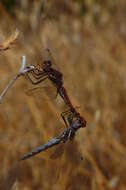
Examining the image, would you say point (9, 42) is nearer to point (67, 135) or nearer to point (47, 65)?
point (47, 65)

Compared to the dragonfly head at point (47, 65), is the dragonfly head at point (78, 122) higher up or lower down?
lower down

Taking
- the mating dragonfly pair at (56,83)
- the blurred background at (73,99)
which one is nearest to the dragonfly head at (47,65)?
the mating dragonfly pair at (56,83)

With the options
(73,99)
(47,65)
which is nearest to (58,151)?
(47,65)

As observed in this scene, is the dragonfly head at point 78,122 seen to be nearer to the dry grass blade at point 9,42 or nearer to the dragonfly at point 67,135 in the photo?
the dragonfly at point 67,135

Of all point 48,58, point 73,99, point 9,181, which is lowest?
point 9,181

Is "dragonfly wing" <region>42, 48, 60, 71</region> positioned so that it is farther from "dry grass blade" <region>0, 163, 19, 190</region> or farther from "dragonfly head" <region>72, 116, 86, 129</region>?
"dry grass blade" <region>0, 163, 19, 190</region>

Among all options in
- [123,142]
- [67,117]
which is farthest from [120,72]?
[67,117]

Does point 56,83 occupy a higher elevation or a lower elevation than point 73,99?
lower

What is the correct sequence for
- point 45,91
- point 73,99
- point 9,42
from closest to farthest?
point 9,42 → point 45,91 → point 73,99
